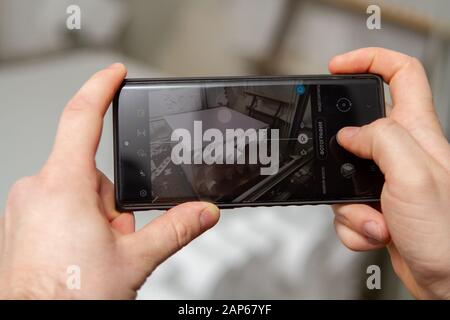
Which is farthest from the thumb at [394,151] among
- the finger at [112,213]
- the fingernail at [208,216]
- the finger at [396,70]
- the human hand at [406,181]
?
the finger at [112,213]

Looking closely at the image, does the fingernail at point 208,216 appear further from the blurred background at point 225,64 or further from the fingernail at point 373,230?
the blurred background at point 225,64

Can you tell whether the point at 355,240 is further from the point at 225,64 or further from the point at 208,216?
the point at 225,64

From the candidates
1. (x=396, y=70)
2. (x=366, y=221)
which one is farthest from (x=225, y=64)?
(x=366, y=221)

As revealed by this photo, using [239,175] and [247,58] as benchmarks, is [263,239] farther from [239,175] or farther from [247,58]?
[247,58]

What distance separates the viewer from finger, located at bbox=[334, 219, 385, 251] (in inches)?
25.5

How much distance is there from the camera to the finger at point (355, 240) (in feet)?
2.12

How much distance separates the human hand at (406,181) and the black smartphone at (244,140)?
3cm

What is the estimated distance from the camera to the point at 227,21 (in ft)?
4.86

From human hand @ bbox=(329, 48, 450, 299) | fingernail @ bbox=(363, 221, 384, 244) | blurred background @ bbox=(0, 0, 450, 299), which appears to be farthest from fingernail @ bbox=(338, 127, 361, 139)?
blurred background @ bbox=(0, 0, 450, 299)

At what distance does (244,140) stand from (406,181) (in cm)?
21

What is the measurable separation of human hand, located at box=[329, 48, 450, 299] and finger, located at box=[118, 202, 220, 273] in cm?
21

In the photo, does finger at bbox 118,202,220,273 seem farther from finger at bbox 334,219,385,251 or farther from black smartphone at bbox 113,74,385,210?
finger at bbox 334,219,385,251

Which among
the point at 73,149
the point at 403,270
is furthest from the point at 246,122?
the point at 403,270

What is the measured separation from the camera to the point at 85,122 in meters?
0.55
